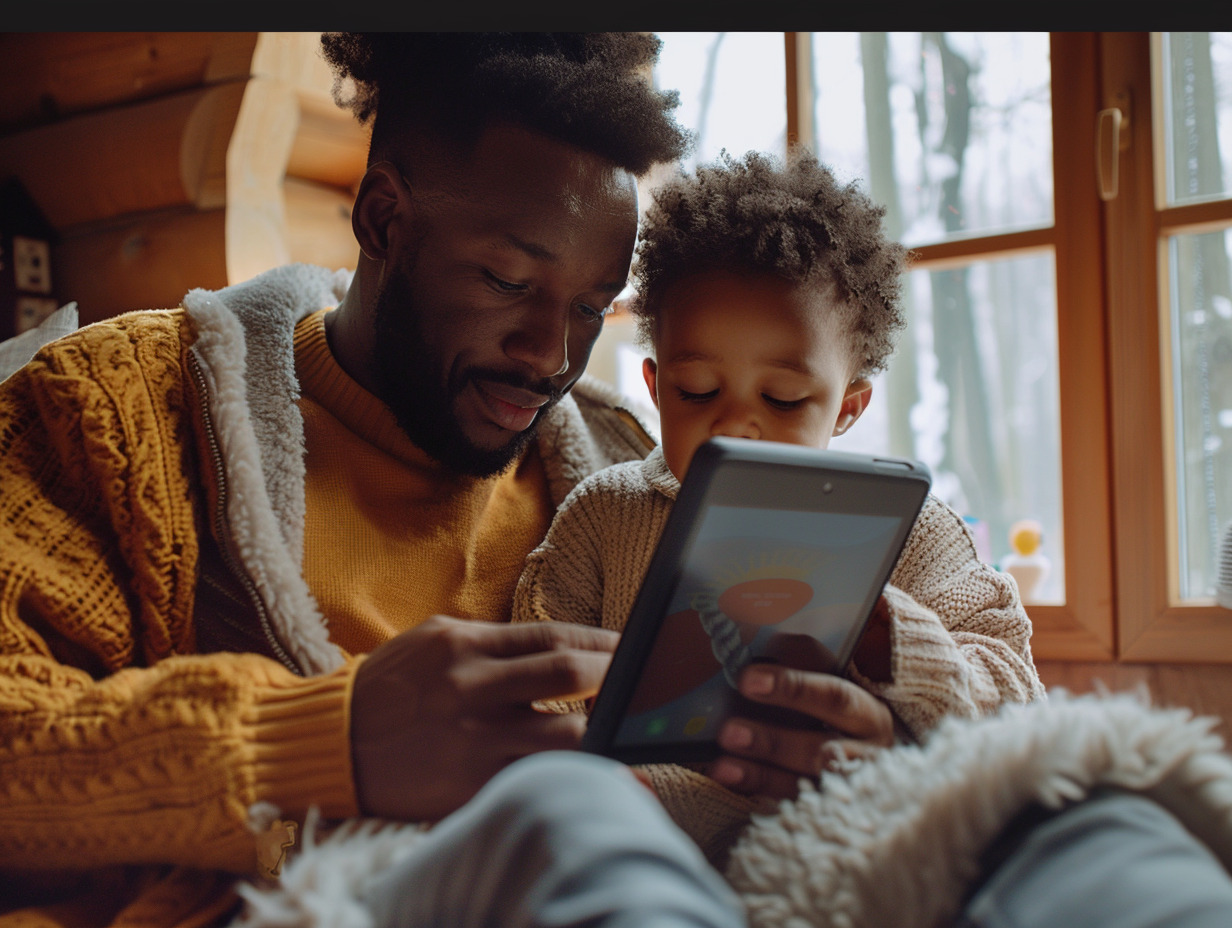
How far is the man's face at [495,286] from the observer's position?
0.97 m

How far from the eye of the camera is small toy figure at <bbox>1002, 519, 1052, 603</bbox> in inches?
69.1

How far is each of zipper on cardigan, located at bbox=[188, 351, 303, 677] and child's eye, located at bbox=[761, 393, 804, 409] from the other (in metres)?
0.52

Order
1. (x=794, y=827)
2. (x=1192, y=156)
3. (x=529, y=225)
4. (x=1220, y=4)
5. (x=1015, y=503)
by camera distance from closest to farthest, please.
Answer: (x=794, y=827) → (x=1220, y=4) → (x=529, y=225) → (x=1192, y=156) → (x=1015, y=503)

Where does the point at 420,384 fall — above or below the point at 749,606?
above

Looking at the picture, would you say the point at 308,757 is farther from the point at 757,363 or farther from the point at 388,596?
the point at 757,363

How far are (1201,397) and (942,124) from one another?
0.77m

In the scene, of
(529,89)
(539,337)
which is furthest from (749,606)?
(529,89)

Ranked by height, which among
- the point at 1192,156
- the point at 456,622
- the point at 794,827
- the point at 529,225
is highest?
the point at 1192,156

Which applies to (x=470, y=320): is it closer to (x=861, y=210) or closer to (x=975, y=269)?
(x=861, y=210)

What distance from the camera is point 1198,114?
1.71m

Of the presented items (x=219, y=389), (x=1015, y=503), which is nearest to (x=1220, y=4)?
(x=219, y=389)

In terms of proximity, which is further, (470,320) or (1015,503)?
(1015,503)

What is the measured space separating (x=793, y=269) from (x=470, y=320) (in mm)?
342

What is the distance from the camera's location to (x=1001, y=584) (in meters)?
0.88
